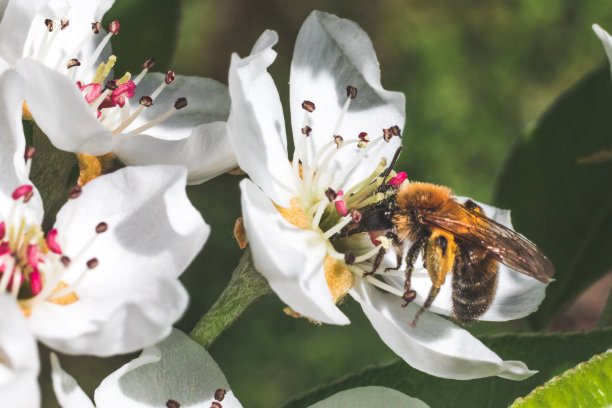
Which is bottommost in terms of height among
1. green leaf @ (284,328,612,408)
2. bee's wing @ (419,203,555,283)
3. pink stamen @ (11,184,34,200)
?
green leaf @ (284,328,612,408)

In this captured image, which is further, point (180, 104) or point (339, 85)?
point (339, 85)

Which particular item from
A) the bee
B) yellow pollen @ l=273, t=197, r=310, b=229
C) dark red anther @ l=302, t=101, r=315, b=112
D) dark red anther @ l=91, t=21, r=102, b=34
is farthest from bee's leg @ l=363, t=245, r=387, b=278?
dark red anther @ l=91, t=21, r=102, b=34

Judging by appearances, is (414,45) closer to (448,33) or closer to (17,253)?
(448,33)

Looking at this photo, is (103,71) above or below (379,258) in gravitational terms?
above

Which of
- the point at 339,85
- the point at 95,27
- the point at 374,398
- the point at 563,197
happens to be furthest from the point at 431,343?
the point at 95,27

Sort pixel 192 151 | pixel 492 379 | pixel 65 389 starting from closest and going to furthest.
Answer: pixel 65 389 < pixel 192 151 < pixel 492 379

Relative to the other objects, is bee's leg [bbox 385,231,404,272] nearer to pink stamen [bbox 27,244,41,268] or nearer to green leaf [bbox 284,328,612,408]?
green leaf [bbox 284,328,612,408]

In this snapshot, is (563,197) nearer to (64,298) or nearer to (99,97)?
(99,97)
